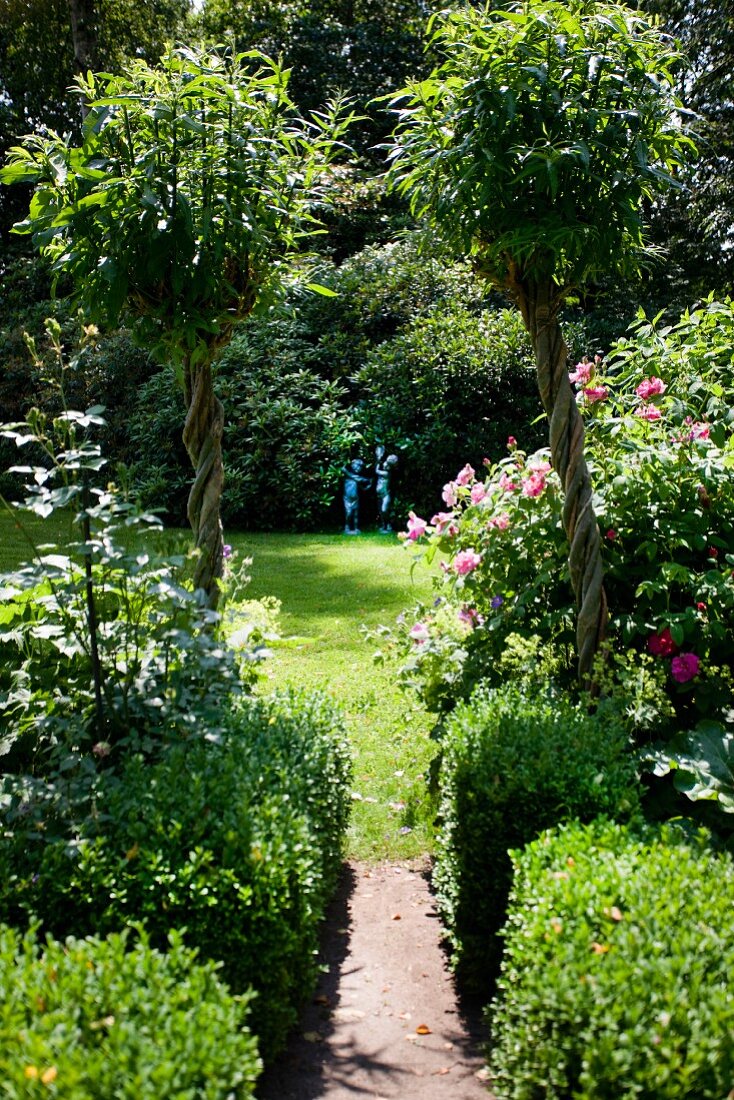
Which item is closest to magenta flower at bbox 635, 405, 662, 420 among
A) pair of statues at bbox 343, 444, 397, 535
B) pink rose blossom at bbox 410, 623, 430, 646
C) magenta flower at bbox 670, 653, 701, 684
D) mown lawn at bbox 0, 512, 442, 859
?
magenta flower at bbox 670, 653, 701, 684

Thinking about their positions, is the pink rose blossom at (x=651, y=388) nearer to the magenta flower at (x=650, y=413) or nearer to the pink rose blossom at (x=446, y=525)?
the magenta flower at (x=650, y=413)

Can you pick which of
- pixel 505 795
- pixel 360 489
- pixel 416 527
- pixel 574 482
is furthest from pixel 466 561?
pixel 360 489

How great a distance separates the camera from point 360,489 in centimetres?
1118

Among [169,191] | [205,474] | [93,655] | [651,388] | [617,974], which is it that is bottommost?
[617,974]

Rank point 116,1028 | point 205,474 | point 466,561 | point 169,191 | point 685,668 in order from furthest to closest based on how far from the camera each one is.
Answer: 1. point 466,561
2. point 205,474
3. point 685,668
4. point 169,191
5. point 116,1028

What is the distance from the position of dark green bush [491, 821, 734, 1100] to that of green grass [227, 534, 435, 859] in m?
1.45

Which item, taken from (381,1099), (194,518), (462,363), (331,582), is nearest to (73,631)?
(194,518)

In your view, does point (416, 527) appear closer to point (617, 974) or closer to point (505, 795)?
point (505, 795)

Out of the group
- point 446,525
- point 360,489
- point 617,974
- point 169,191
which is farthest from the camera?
point 360,489

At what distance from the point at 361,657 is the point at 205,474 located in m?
2.82

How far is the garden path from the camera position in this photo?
2.27 m

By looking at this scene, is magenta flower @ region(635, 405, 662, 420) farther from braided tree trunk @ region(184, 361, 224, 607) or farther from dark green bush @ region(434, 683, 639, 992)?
braided tree trunk @ region(184, 361, 224, 607)

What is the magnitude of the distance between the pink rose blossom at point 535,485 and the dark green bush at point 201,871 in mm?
1690

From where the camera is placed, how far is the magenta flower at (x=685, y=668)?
318 centimetres
